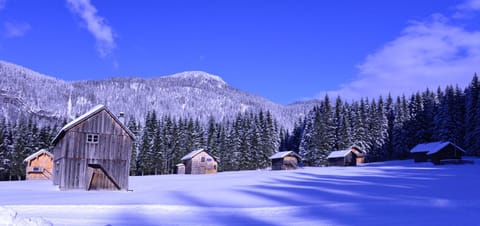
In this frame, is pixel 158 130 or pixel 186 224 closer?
pixel 186 224

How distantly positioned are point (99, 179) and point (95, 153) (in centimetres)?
236

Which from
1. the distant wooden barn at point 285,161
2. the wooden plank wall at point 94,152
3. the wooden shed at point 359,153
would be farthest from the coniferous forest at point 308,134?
the wooden plank wall at point 94,152

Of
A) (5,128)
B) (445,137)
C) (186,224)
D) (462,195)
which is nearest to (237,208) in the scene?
(186,224)

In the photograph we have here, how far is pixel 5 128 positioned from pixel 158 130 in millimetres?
28893

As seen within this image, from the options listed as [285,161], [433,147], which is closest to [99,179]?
[285,161]

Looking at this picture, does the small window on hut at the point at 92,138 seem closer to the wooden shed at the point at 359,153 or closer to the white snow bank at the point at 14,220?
the white snow bank at the point at 14,220

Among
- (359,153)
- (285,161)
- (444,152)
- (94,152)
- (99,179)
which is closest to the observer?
(94,152)

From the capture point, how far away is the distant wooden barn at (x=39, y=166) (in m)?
70.1

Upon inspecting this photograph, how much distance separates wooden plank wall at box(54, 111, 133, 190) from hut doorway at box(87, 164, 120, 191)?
314 millimetres

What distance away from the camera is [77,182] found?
124ft

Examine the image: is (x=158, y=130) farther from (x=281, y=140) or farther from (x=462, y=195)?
(x=462, y=195)

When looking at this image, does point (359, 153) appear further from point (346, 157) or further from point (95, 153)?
point (95, 153)

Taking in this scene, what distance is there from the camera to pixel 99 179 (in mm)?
38750

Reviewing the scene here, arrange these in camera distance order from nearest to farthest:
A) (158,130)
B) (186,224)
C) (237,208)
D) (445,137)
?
(186,224)
(237,208)
(445,137)
(158,130)
